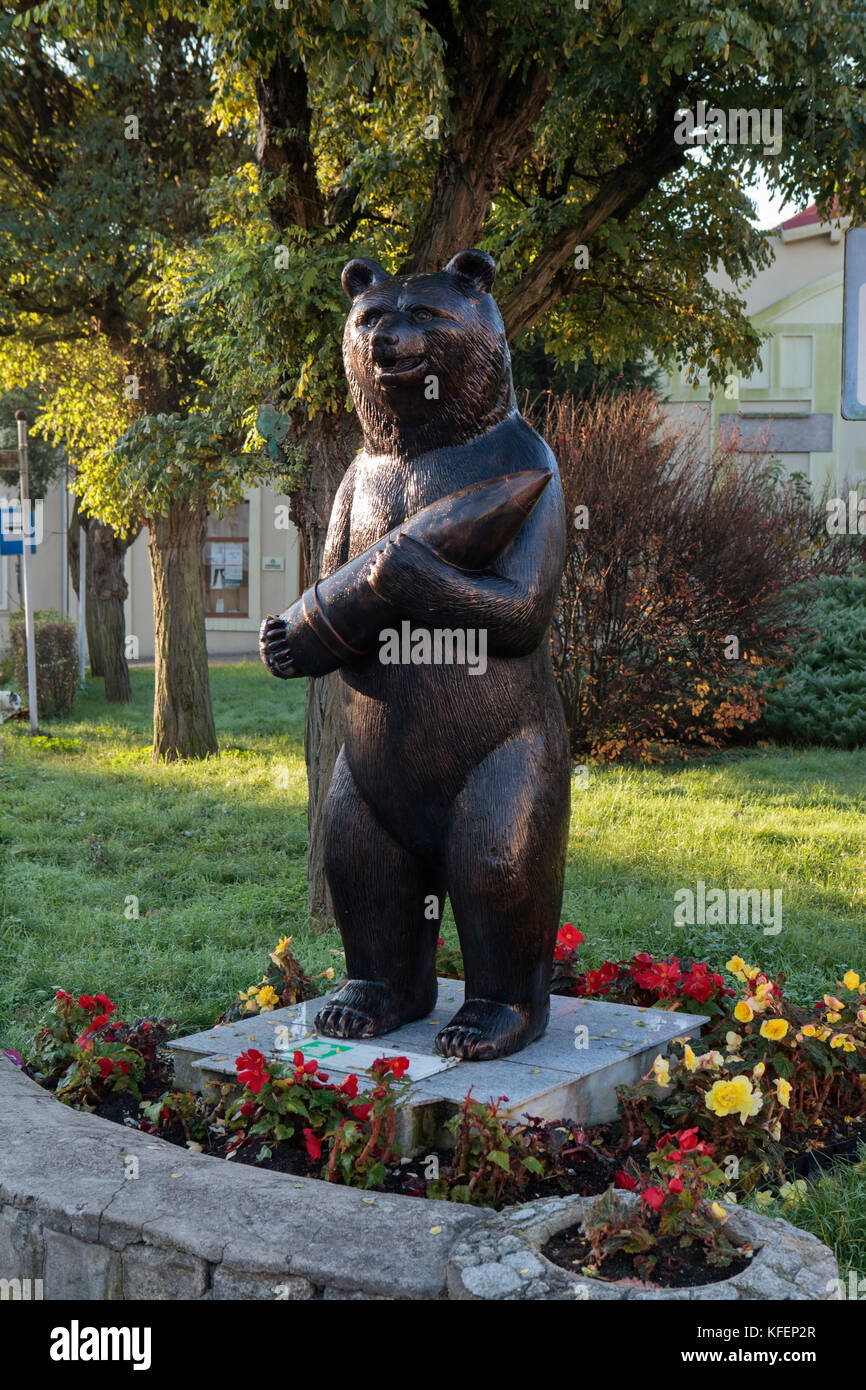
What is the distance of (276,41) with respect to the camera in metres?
4.75

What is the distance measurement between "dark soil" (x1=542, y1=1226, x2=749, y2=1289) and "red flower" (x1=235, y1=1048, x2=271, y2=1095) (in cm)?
99

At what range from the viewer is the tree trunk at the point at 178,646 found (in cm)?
1166

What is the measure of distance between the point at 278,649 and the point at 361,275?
108cm

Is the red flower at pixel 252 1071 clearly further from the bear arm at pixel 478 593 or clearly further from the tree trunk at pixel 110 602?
the tree trunk at pixel 110 602

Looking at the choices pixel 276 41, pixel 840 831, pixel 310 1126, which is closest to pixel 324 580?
pixel 310 1126

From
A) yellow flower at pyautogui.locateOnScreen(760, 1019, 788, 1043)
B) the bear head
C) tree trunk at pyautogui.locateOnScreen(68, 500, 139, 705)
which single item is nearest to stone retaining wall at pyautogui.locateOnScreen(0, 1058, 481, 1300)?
yellow flower at pyautogui.locateOnScreen(760, 1019, 788, 1043)

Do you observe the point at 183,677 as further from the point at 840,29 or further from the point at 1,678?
the point at 840,29

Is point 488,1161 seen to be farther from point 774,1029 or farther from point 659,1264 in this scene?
point 774,1029

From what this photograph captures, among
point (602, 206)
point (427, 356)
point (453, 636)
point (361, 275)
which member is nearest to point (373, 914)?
point (453, 636)

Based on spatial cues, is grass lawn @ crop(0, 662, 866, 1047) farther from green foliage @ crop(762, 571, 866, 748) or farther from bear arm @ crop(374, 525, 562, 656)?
bear arm @ crop(374, 525, 562, 656)

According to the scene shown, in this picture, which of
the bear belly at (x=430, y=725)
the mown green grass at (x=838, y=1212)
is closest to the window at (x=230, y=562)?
the bear belly at (x=430, y=725)

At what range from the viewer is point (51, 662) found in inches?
597

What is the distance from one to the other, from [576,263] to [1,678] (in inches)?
477

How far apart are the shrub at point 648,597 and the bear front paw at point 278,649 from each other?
25.1 ft
